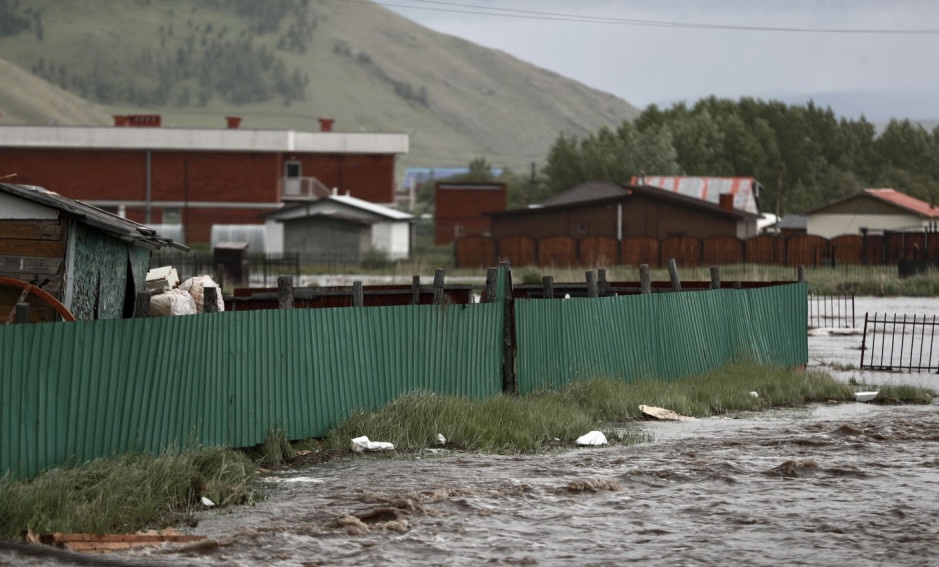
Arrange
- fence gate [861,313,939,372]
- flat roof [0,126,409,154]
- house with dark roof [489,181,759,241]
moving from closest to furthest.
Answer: fence gate [861,313,939,372] → house with dark roof [489,181,759,241] → flat roof [0,126,409,154]

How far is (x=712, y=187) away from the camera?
310ft

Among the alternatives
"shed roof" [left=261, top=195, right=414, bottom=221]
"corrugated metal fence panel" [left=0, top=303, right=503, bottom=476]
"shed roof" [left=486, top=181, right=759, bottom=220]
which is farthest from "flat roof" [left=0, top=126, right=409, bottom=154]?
"corrugated metal fence panel" [left=0, top=303, right=503, bottom=476]

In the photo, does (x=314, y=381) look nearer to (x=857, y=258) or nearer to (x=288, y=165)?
(x=857, y=258)

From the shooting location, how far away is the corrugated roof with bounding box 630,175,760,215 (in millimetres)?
93062

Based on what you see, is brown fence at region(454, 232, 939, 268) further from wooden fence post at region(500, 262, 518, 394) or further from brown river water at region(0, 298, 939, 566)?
brown river water at region(0, 298, 939, 566)

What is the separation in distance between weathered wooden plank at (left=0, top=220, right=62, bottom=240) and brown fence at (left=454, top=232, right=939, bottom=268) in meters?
47.7

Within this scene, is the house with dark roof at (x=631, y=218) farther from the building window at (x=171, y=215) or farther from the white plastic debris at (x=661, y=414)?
the white plastic debris at (x=661, y=414)

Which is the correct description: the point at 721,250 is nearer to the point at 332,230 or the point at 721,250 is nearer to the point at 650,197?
the point at 650,197

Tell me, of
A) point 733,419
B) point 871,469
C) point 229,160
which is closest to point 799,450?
point 871,469

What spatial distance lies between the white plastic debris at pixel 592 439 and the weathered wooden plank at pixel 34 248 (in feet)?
19.9

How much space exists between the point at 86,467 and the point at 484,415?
5.39 m

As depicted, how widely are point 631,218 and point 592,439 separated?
56.1m

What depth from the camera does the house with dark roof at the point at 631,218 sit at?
2771 inches

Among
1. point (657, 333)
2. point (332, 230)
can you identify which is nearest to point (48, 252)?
point (657, 333)
